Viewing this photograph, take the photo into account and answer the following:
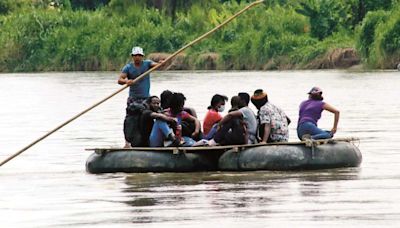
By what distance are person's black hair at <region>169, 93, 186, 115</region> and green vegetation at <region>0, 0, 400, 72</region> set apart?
142ft

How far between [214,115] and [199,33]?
5683cm

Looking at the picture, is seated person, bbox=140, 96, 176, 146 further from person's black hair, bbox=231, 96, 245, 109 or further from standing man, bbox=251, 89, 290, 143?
standing man, bbox=251, 89, 290, 143

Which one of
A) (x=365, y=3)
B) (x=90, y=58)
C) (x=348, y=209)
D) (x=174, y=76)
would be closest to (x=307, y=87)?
(x=174, y=76)

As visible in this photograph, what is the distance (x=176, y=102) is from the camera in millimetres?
20453

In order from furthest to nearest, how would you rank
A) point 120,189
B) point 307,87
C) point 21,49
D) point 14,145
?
point 21,49
point 307,87
point 14,145
point 120,189

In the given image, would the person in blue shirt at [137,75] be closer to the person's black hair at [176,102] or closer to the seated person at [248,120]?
the person's black hair at [176,102]

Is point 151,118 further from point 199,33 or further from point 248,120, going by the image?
point 199,33

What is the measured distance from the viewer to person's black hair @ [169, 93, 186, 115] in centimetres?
2045

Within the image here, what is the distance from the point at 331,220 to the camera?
15008mm

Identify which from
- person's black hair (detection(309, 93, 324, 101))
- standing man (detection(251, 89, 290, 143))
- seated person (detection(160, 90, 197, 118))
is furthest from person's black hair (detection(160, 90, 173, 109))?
person's black hair (detection(309, 93, 324, 101))

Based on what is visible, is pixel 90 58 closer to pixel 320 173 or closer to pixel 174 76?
pixel 174 76

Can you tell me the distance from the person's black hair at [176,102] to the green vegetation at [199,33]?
43209 mm

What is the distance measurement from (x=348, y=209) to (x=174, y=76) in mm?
47913

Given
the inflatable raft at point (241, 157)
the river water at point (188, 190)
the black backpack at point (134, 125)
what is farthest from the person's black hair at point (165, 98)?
the river water at point (188, 190)
